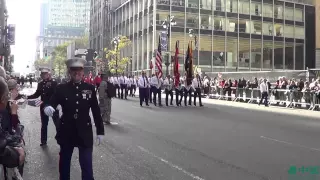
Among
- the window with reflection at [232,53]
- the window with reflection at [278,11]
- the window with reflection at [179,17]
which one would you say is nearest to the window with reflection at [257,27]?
the window with reflection at [278,11]

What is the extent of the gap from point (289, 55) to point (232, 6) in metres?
15.6

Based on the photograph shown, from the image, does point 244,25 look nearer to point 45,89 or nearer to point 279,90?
point 279,90

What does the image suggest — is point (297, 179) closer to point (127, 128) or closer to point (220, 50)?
point (127, 128)

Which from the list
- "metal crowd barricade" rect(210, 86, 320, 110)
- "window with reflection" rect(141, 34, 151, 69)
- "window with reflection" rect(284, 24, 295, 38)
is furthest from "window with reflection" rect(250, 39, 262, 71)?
"metal crowd barricade" rect(210, 86, 320, 110)

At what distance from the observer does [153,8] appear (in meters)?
64.4

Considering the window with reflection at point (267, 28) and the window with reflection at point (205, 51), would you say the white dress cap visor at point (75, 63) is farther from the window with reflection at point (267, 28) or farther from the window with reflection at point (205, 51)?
the window with reflection at point (267, 28)

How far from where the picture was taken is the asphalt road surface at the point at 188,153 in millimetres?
7035

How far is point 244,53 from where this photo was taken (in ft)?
234

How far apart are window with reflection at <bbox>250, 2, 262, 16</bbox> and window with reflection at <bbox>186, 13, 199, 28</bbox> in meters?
12.3

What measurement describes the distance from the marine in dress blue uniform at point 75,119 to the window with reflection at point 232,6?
68.4 m

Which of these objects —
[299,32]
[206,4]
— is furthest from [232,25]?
[299,32]

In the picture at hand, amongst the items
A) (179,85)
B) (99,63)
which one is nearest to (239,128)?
(179,85)

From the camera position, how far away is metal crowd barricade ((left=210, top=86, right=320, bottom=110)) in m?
24.1

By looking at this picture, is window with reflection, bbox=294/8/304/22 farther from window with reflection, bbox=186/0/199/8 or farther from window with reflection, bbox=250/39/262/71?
window with reflection, bbox=186/0/199/8
